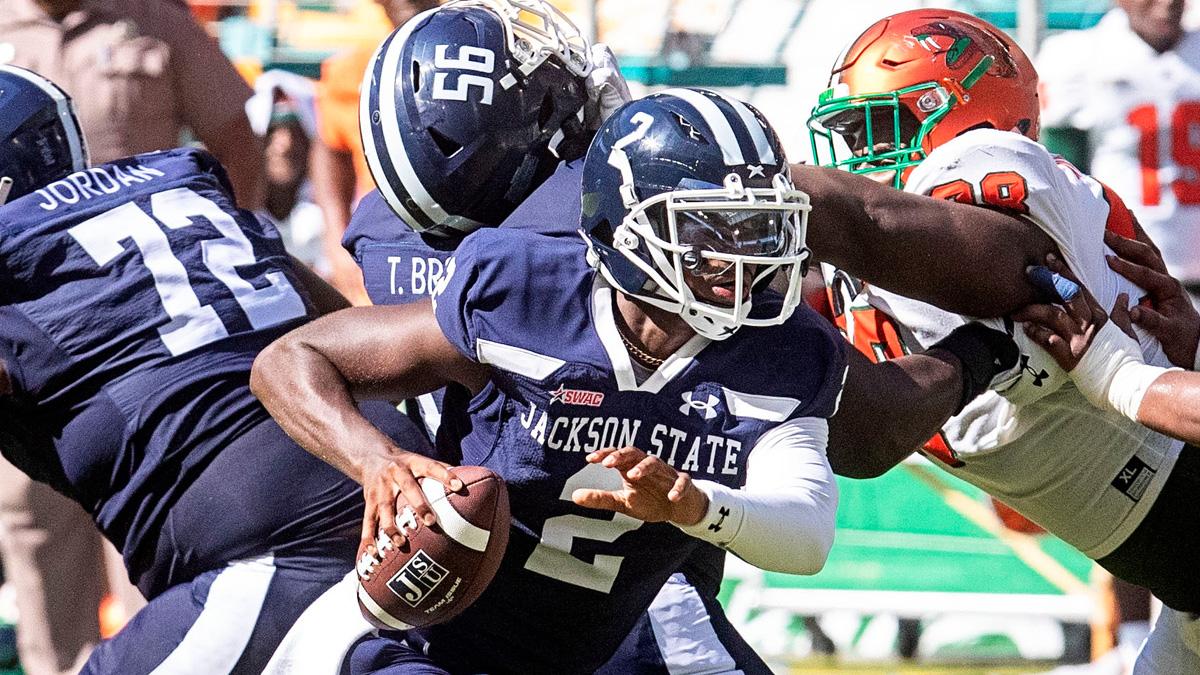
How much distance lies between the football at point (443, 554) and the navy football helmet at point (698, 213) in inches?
16.4

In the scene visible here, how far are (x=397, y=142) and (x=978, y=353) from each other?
1179mm

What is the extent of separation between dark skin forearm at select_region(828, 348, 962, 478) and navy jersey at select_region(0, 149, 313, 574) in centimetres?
116

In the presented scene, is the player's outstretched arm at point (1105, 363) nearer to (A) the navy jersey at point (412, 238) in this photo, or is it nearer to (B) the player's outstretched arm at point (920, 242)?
(B) the player's outstretched arm at point (920, 242)

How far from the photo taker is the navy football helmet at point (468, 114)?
2896 millimetres

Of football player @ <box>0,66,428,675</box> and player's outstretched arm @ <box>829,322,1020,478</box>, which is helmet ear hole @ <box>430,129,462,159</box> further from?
player's outstretched arm @ <box>829,322,1020,478</box>

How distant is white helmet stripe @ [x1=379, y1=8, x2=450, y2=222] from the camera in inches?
116

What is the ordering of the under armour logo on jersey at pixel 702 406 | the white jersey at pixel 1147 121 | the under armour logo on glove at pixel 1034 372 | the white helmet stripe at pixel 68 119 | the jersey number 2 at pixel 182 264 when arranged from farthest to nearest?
the white jersey at pixel 1147 121
the white helmet stripe at pixel 68 119
the jersey number 2 at pixel 182 264
the under armour logo on glove at pixel 1034 372
the under armour logo on jersey at pixel 702 406

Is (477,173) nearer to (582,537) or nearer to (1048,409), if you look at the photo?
(582,537)

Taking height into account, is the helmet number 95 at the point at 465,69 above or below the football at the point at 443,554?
above

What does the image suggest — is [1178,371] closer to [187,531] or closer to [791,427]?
[791,427]

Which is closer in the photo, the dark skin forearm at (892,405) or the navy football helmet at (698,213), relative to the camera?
the navy football helmet at (698,213)

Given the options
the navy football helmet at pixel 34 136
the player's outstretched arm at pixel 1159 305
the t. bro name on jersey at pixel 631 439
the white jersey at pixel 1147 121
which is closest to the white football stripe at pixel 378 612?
the t. bro name on jersey at pixel 631 439

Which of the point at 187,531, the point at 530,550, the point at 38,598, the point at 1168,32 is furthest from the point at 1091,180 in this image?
the point at 38,598

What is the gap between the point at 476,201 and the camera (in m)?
2.95
